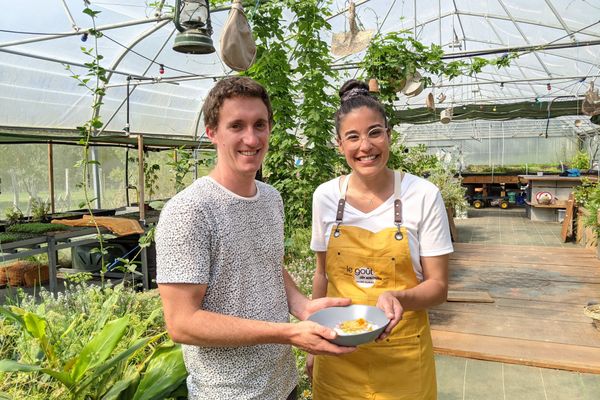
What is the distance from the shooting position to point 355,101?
1.51m

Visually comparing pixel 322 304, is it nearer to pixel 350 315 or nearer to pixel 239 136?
pixel 350 315

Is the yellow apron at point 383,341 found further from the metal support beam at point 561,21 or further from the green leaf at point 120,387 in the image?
the metal support beam at point 561,21

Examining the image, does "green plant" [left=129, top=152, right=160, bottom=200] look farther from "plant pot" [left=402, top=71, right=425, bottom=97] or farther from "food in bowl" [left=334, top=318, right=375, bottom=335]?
"food in bowl" [left=334, top=318, right=375, bottom=335]

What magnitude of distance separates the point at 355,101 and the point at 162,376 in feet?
3.97

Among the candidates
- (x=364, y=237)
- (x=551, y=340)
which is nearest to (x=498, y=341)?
(x=551, y=340)

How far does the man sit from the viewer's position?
1035 mm

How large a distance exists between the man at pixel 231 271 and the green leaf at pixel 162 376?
560mm

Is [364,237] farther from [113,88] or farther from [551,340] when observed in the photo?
[113,88]

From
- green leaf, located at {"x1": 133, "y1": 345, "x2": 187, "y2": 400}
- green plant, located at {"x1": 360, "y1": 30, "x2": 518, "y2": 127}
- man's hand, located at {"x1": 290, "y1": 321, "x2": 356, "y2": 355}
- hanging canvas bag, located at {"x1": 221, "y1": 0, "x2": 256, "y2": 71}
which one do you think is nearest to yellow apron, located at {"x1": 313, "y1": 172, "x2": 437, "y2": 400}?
man's hand, located at {"x1": 290, "y1": 321, "x2": 356, "y2": 355}

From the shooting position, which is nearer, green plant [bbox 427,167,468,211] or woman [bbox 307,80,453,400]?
woman [bbox 307,80,453,400]

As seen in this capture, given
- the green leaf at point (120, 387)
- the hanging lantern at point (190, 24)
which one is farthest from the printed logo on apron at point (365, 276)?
the hanging lantern at point (190, 24)

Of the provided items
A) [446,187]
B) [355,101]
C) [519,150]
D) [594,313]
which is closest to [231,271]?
[355,101]

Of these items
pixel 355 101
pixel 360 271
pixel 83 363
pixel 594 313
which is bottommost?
pixel 594 313

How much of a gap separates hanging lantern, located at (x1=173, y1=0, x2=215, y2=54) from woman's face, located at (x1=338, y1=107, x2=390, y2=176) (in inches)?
65.7
